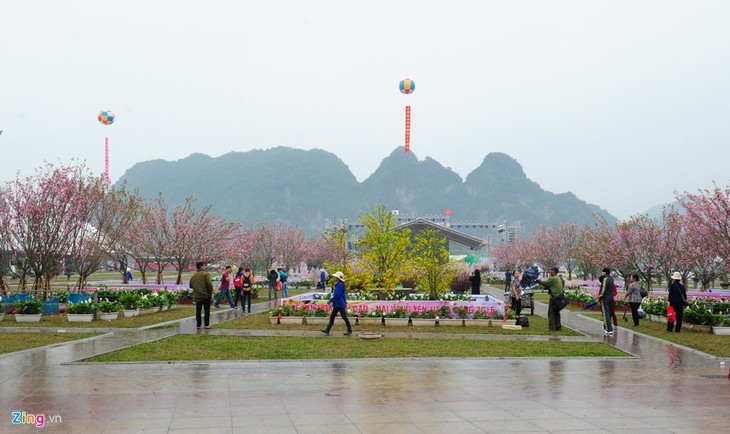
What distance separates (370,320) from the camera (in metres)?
19.9

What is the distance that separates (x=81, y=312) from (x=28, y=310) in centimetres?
163

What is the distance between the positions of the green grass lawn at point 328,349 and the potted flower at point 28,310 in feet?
22.2

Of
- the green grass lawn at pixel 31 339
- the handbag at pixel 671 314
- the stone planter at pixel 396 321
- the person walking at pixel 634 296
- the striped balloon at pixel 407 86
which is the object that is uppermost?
the striped balloon at pixel 407 86

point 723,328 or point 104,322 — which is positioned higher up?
point 723,328

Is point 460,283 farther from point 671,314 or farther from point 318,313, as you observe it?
point 671,314

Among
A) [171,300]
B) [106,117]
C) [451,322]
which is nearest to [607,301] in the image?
[451,322]

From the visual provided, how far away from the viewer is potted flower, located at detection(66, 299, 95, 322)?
2019 centimetres

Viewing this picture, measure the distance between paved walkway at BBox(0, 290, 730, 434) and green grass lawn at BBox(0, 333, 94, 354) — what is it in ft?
2.66

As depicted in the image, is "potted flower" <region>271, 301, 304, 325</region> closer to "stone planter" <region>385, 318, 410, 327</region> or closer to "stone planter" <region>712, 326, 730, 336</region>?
"stone planter" <region>385, 318, 410, 327</region>

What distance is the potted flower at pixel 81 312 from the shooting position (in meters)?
20.2

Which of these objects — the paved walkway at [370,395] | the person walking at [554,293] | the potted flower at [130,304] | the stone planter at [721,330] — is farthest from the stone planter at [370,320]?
the stone planter at [721,330]

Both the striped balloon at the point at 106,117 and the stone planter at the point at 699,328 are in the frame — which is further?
the striped balloon at the point at 106,117

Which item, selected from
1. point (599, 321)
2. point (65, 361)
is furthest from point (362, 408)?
point (599, 321)

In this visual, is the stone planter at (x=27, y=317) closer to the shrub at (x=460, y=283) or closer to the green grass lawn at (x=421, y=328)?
the green grass lawn at (x=421, y=328)
